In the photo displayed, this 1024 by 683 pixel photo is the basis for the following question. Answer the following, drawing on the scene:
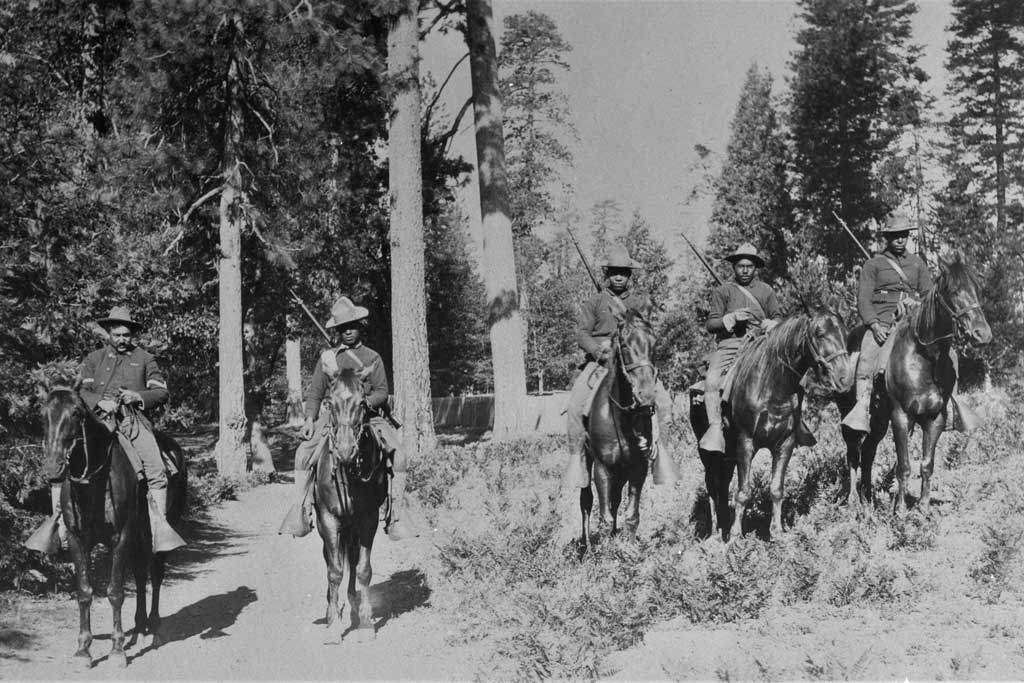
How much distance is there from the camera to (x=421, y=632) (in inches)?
383

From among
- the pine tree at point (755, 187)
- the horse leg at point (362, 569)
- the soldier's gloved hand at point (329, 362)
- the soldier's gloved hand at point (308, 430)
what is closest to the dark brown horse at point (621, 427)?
the horse leg at point (362, 569)

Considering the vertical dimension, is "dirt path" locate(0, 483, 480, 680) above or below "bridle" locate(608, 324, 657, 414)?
below

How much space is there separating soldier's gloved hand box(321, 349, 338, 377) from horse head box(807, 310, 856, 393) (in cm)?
474

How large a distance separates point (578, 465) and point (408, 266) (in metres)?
9.63

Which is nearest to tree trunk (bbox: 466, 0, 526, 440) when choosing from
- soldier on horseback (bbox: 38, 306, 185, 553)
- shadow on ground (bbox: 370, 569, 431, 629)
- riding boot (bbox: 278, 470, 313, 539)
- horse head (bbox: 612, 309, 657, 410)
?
shadow on ground (bbox: 370, 569, 431, 629)

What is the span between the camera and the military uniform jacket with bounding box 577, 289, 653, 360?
1022 centimetres

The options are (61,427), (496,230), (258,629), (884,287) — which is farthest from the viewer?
(496,230)

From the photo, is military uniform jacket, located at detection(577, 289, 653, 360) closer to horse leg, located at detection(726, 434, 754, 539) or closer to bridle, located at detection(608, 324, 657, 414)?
bridle, located at detection(608, 324, 657, 414)

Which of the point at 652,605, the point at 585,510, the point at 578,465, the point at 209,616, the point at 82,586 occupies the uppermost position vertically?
the point at 578,465

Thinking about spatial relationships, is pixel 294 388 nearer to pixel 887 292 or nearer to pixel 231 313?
pixel 231 313

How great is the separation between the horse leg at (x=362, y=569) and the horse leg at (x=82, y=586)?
247 centimetres

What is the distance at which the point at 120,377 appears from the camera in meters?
9.72

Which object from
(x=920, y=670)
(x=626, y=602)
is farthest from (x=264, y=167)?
(x=920, y=670)

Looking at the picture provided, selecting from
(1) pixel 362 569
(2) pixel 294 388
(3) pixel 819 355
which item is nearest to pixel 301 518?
(1) pixel 362 569
